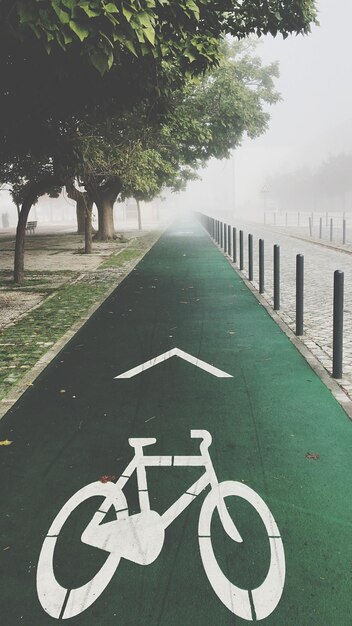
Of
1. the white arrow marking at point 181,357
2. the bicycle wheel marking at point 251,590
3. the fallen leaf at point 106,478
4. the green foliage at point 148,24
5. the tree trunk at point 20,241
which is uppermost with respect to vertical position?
the green foliage at point 148,24

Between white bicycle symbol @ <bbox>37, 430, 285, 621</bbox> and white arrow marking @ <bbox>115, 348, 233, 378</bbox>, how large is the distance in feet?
7.06

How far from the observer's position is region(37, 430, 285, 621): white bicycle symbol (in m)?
2.79

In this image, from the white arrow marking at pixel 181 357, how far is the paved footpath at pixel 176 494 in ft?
0.12

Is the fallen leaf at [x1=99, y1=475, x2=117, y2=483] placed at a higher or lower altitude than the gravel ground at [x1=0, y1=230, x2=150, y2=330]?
lower

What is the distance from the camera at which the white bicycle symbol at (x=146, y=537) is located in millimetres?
2791

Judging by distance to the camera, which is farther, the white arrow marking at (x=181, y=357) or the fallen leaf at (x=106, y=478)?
the white arrow marking at (x=181, y=357)

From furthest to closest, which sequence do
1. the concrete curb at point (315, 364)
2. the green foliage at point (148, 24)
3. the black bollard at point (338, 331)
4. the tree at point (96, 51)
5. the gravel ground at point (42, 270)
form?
the gravel ground at point (42, 270), the black bollard at point (338, 331), the tree at point (96, 51), the green foliage at point (148, 24), the concrete curb at point (315, 364)

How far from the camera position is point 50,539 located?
3.29 meters

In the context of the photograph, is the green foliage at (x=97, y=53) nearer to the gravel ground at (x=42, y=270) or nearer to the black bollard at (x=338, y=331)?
the gravel ground at (x=42, y=270)

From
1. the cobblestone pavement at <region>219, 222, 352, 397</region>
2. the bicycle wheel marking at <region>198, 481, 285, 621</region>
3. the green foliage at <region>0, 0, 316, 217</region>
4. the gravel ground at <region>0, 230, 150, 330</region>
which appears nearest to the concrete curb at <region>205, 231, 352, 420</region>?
the cobblestone pavement at <region>219, 222, 352, 397</region>

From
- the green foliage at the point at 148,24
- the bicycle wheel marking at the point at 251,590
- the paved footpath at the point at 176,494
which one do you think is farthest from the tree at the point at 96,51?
the bicycle wheel marking at the point at 251,590

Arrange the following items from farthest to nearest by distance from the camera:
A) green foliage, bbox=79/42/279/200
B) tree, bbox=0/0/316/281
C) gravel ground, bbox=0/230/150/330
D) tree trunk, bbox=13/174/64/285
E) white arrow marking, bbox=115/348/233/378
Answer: green foliage, bbox=79/42/279/200, tree trunk, bbox=13/174/64/285, gravel ground, bbox=0/230/150/330, white arrow marking, bbox=115/348/233/378, tree, bbox=0/0/316/281

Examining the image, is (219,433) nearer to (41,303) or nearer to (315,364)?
(315,364)

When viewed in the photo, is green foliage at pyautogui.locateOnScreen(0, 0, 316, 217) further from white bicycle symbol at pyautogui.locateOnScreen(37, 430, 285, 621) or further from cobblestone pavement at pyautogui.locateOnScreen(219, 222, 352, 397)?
white bicycle symbol at pyautogui.locateOnScreen(37, 430, 285, 621)
